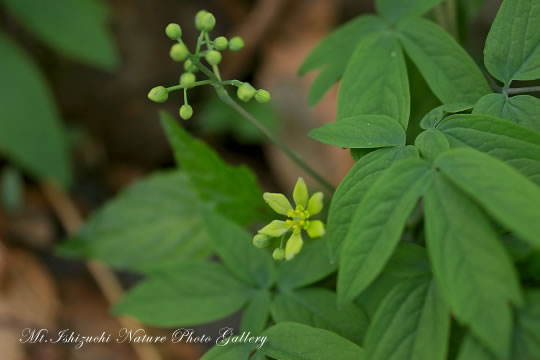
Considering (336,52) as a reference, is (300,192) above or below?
below

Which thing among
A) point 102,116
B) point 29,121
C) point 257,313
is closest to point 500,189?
point 257,313

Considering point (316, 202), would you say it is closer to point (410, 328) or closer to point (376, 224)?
point (376, 224)

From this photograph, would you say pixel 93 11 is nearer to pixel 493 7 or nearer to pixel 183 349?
pixel 183 349

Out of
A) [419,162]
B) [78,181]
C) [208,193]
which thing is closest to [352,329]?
[419,162]

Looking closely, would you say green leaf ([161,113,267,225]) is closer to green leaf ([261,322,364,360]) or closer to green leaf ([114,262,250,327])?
green leaf ([114,262,250,327])

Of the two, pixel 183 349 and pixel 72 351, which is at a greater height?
pixel 72 351

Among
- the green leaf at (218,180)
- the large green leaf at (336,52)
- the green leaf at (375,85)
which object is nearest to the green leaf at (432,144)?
the green leaf at (375,85)

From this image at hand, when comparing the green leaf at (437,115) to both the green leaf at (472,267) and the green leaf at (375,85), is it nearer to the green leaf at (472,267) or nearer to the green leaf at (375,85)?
the green leaf at (375,85)
